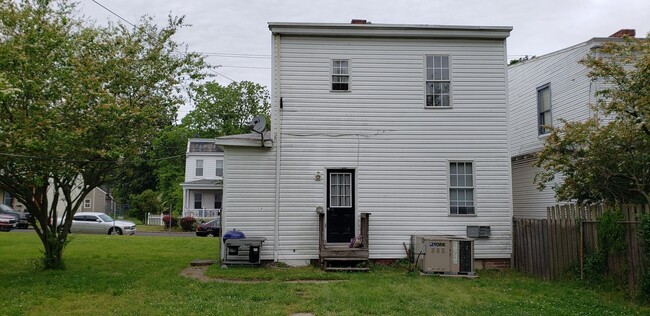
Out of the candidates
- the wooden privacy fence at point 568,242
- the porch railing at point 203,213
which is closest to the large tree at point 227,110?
the porch railing at point 203,213

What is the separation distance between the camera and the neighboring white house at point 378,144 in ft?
43.9

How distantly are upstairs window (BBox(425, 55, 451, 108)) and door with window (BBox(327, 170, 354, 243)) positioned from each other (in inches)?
122

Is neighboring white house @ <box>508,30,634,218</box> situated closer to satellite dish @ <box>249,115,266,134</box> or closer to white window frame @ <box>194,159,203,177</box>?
satellite dish @ <box>249,115,266,134</box>

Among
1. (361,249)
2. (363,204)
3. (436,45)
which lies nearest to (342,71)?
(436,45)

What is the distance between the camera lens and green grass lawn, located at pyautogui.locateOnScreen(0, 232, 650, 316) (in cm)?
813

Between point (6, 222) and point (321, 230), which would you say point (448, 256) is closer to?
point (321, 230)

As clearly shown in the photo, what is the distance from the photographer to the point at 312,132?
13.6 meters

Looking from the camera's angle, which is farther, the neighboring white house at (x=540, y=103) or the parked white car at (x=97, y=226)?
the parked white car at (x=97, y=226)

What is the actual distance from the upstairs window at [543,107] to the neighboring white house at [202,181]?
24.0 metres

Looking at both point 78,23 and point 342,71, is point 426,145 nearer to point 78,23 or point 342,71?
point 342,71

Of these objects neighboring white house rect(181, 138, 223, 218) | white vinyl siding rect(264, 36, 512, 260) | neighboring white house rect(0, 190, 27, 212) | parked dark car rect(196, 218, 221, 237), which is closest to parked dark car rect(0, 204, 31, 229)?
neighboring white house rect(181, 138, 223, 218)

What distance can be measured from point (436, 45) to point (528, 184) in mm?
5375

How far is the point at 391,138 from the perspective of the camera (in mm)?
13758

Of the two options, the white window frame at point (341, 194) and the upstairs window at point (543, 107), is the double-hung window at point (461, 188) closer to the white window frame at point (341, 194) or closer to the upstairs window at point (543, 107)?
the white window frame at point (341, 194)
